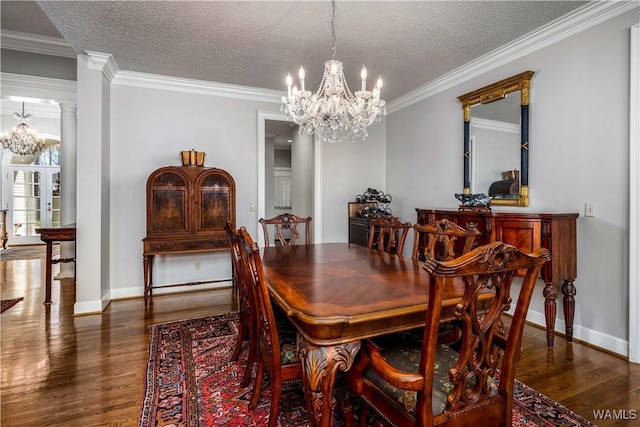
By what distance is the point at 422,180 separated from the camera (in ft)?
14.3

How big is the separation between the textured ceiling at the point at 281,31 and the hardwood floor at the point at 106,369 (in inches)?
104

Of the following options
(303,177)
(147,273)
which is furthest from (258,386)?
(303,177)

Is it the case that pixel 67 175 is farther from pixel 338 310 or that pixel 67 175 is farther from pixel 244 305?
pixel 338 310

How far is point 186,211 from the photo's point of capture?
3.78 m

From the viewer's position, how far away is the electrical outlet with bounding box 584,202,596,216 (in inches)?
99.1

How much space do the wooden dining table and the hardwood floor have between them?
1101 millimetres

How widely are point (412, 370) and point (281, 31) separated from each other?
2.78m

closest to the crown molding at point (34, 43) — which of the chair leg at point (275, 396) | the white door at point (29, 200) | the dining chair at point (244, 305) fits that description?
the dining chair at point (244, 305)

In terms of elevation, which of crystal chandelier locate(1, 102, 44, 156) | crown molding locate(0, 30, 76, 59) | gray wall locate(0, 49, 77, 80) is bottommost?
crystal chandelier locate(1, 102, 44, 156)

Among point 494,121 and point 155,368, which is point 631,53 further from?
point 155,368

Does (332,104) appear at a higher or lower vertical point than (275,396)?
higher

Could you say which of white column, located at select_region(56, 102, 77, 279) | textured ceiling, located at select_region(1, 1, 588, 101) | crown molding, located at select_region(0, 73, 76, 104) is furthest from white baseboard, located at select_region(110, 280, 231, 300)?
crown molding, located at select_region(0, 73, 76, 104)

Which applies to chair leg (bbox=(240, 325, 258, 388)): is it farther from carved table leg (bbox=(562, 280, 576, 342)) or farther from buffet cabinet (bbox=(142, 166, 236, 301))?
carved table leg (bbox=(562, 280, 576, 342))

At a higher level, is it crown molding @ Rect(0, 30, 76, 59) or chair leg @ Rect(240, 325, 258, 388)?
crown molding @ Rect(0, 30, 76, 59)
